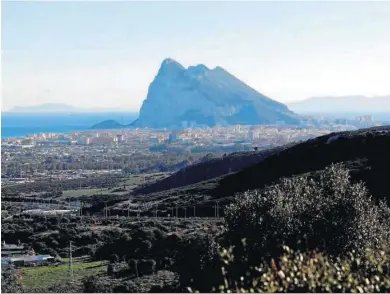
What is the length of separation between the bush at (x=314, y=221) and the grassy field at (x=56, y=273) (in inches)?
269

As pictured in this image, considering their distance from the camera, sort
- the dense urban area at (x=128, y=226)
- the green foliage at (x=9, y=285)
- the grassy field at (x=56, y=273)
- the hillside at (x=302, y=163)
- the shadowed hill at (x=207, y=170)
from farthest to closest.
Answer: the shadowed hill at (x=207, y=170) → the hillside at (x=302, y=163) → the grassy field at (x=56, y=273) → the dense urban area at (x=128, y=226) → the green foliage at (x=9, y=285)

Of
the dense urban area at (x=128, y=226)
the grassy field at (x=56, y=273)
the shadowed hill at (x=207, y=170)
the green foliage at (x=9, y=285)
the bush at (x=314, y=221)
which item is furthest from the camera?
the shadowed hill at (x=207, y=170)

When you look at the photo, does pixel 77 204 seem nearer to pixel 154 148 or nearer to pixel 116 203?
pixel 116 203

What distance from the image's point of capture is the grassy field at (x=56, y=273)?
19353 millimetres

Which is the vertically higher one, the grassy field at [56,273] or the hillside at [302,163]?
the hillside at [302,163]

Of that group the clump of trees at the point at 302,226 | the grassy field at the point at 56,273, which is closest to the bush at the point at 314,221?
the clump of trees at the point at 302,226

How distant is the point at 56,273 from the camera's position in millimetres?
21078

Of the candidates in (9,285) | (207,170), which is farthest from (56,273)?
(207,170)

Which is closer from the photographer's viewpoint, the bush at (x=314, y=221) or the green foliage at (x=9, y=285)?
the bush at (x=314, y=221)

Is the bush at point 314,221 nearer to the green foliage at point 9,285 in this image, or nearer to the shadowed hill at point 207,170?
the green foliage at point 9,285

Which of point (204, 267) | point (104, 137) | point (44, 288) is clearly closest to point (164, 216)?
point (44, 288)

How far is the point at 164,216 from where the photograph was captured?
122 feet

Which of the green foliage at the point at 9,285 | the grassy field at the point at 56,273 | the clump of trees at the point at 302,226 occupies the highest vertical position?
the clump of trees at the point at 302,226

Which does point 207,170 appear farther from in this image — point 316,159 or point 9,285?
point 9,285
